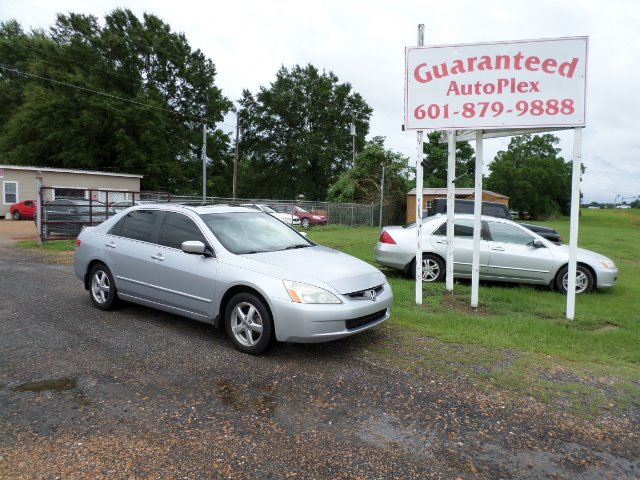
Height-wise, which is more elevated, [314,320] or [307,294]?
[307,294]

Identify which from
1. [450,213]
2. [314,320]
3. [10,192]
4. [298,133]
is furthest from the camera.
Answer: [298,133]

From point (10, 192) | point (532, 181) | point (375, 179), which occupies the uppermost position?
point (532, 181)

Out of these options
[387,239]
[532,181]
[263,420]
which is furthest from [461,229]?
[532,181]

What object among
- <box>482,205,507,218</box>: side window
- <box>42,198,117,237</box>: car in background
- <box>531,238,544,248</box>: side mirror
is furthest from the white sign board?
<box>42,198,117,237</box>: car in background

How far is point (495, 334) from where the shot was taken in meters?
5.63

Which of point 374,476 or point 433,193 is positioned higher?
point 433,193

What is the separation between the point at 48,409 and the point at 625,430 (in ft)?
14.1

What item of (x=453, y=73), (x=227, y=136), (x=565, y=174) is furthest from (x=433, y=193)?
(x=565, y=174)

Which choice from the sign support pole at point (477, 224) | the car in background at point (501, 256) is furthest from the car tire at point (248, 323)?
the car in background at point (501, 256)

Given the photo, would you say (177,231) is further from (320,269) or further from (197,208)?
(320,269)

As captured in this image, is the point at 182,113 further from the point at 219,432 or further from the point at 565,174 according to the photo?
the point at 565,174

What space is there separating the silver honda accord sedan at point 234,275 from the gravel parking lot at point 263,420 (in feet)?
1.25

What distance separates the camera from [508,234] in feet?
28.4

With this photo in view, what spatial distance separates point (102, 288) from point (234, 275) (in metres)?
2.58
